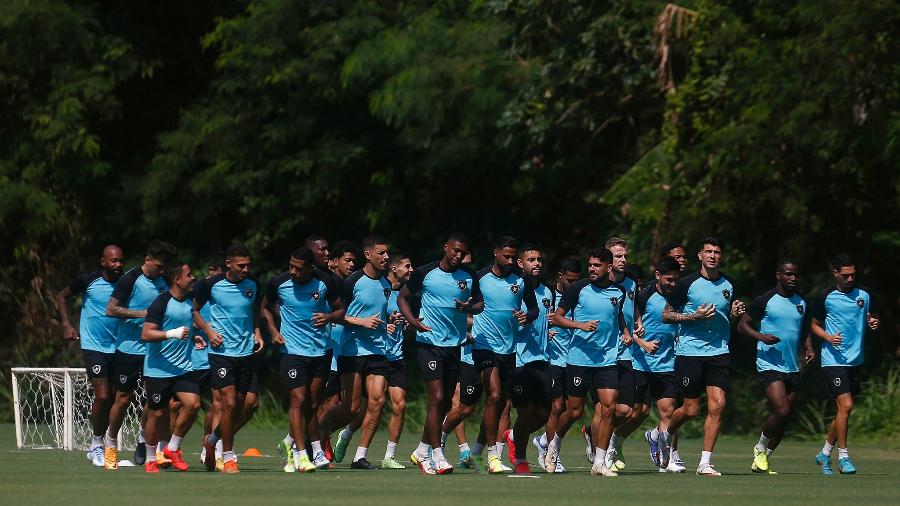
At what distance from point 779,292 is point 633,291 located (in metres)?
1.49

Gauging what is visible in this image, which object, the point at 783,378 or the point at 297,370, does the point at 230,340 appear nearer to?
the point at 297,370

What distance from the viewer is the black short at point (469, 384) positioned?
57.3 feet

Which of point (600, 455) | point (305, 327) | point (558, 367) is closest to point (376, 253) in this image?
point (305, 327)

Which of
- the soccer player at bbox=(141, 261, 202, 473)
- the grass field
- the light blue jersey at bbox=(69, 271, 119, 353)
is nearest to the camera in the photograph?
the grass field

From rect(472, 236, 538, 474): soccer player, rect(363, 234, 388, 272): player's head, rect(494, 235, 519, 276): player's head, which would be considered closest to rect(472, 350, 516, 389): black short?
rect(472, 236, 538, 474): soccer player

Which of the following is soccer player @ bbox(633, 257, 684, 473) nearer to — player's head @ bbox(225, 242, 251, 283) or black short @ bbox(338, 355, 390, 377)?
black short @ bbox(338, 355, 390, 377)

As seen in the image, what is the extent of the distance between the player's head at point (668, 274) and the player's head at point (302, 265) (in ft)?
11.9

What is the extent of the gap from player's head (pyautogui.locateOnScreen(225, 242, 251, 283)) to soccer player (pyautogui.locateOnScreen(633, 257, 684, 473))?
13.2ft

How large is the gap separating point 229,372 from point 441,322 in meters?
2.08

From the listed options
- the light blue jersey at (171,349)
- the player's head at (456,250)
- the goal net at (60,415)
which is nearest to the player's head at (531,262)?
the player's head at (456,250)

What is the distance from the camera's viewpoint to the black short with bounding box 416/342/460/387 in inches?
677

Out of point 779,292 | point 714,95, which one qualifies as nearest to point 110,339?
point 779,292

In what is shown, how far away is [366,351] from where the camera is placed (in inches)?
732

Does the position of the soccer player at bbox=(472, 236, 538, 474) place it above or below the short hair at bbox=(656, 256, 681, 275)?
below
